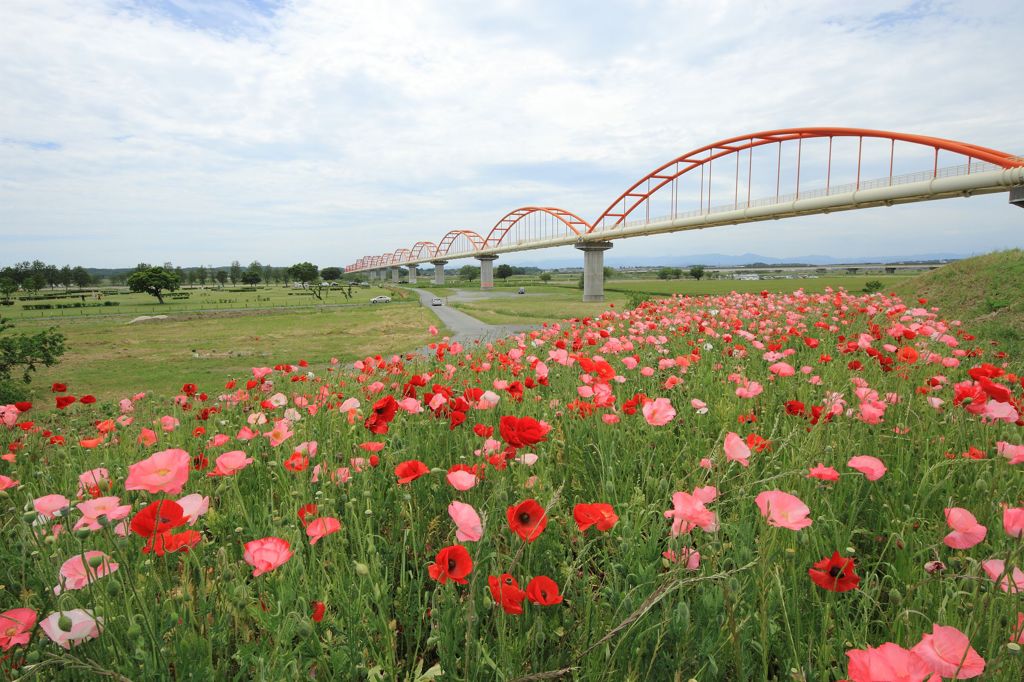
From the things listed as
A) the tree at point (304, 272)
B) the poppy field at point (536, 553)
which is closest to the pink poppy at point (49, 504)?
the poppy field at point (536, 553)

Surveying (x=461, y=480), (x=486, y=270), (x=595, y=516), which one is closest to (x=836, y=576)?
(x=595, y=516)

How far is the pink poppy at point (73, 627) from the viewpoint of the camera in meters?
1.22

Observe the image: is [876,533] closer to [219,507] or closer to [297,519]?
[297,519]

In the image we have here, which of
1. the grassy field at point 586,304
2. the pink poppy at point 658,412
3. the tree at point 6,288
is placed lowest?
the grassy field at point 586,304

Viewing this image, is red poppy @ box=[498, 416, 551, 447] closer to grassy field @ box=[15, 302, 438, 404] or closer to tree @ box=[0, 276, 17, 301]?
grassy field @ box=[15, 302, 438, 404]

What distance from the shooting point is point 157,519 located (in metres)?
1.34

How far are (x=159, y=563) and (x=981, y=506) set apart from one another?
3765mm

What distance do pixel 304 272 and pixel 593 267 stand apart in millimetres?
114978

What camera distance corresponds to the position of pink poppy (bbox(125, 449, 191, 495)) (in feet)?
4.67

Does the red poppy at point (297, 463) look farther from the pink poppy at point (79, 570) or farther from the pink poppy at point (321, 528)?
the pink poppy at point (79, 570)

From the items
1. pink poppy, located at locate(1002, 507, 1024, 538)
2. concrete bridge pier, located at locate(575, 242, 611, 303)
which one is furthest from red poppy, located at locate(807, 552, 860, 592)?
concrete bridge pier, located at locate(575, 242, 611, 303)

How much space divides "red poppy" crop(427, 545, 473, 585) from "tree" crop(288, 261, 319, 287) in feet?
510

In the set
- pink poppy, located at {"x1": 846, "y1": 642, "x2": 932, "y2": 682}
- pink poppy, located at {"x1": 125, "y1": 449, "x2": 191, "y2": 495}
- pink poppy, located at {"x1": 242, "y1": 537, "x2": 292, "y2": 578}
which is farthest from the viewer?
pink poppy, located at {"x1": 125, "y1": 449, "x2": 191, "y2": 495}

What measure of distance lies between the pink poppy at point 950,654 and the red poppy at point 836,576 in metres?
0.25
